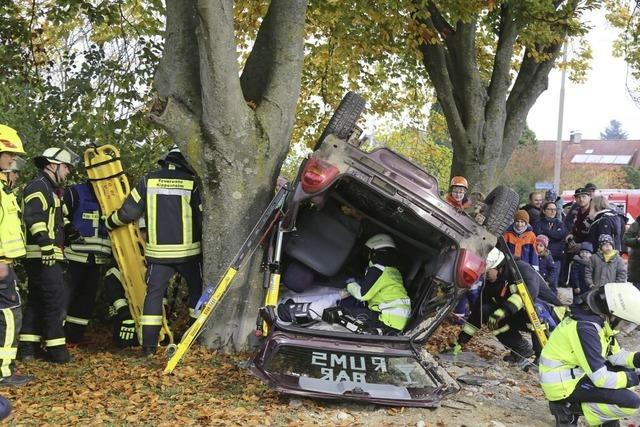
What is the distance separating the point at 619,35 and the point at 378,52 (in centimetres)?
953

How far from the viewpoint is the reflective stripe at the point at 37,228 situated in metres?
5.66

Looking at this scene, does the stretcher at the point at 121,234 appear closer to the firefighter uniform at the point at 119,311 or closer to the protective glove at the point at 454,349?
the firefighter uniform at the point at 119,311

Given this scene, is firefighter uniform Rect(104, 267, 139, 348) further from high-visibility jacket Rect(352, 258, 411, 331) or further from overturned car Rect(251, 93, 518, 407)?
high-visibility jacket Rect(352, 258, 411, 331)

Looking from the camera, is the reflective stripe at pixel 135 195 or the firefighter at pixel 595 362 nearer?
the firefighter at pixel 595 362

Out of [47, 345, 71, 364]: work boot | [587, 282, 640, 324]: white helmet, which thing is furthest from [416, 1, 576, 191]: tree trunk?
[47, 345, 71, 364]: work boot

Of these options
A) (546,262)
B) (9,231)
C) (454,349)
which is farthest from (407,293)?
(546,262)

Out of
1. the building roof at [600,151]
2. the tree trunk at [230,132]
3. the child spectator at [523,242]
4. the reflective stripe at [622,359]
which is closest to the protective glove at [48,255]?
the tree trunk at [230,132]

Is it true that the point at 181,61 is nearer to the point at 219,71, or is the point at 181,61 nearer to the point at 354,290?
the point at 219,71

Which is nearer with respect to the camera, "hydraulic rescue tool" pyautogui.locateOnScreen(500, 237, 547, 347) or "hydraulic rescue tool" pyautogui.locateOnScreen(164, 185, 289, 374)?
"hydraulic rescue tool" pyautogui.locateOnScreen(164, 185, 289, 374)

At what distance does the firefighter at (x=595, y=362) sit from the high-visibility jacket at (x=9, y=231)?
414cm

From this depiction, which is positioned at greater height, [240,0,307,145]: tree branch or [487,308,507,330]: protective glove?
[240,0,307,145]: tree branch

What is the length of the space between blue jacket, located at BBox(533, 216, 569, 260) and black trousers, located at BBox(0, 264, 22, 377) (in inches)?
297

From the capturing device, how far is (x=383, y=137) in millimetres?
24750

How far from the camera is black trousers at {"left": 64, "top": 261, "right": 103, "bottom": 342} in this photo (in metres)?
6.55
